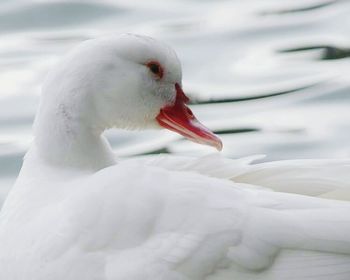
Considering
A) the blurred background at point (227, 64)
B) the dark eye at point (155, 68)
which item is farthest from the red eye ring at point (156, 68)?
the blurred background at point (227, 64)

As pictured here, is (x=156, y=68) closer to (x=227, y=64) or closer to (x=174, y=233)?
(x=174, y=233)

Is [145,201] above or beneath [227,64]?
above

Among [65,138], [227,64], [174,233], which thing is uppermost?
[65,138]

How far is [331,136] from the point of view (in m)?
9.23

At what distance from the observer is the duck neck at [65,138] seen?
6512 mm

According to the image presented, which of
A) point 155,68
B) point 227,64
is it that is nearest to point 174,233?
point 155,68

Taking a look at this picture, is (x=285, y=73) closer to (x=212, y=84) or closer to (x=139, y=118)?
(x=212, y=84)

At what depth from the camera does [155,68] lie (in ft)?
21.7

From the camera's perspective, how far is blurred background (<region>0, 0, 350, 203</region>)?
364 inches

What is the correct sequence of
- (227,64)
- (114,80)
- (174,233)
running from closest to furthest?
(174,233), (114,80), (227,64)

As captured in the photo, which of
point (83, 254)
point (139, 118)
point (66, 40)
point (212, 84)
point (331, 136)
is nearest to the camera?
point (83, 254)

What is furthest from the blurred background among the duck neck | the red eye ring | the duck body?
the duck body

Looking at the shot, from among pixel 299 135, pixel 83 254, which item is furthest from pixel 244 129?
pixel 83 254

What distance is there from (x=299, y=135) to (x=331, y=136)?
7.3 inches
